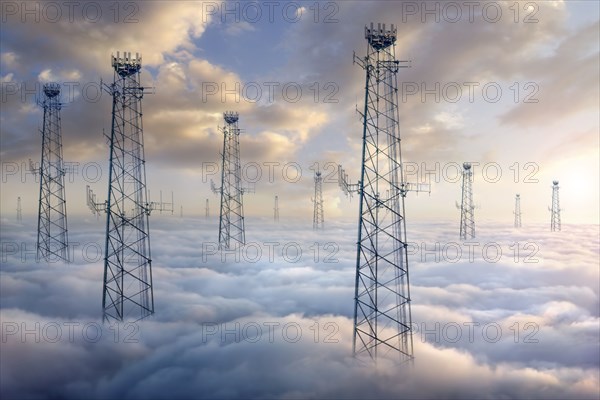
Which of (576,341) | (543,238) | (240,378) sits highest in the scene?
(543,238)

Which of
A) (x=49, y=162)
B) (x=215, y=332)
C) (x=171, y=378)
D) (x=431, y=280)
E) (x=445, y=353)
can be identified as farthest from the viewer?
(x=431, y=280)

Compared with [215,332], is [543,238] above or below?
above

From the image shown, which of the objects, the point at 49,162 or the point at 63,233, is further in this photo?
the point at 63,233

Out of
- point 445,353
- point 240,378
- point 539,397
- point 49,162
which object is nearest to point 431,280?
point 445,353

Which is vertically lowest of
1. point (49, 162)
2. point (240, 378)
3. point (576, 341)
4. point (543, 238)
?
point (576, 341)

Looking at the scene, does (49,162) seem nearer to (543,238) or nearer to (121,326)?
(121,326)

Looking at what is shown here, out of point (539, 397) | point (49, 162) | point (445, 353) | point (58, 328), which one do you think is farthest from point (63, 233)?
point (539, 397)

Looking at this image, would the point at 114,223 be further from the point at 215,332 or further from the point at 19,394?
the point at 215,332

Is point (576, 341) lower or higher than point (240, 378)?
lower

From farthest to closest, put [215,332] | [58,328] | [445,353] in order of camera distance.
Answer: [215,332] → [58,328] → [445,353]
